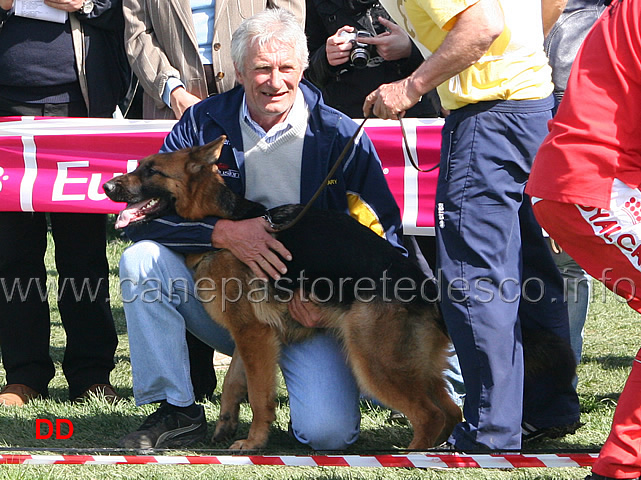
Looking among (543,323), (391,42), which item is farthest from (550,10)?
(543,323)

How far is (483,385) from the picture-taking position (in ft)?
10.4

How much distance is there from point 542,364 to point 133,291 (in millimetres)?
1703

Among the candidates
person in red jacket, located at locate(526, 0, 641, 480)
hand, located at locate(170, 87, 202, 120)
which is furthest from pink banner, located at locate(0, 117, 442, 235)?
person in red jacket, located at locate(526, 0, 641, 480)

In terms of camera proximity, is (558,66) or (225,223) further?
(558,66)

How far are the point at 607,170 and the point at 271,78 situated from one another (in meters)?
1.65

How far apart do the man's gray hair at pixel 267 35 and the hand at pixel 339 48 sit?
72 cm

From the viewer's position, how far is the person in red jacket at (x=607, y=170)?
241cm

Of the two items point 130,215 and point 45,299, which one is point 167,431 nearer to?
point 130,215

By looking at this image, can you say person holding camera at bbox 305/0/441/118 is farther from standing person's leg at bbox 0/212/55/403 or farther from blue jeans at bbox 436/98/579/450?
standing person's leg at bbox 0/212/55/403

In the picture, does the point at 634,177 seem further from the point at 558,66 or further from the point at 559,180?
the point at 558,66

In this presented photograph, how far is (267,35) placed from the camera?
3.64 metres

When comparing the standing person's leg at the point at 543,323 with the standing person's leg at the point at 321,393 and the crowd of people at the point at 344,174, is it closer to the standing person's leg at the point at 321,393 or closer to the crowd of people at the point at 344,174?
the crowd of people at the point at 344,174

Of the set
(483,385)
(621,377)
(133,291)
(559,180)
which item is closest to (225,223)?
(133,291)

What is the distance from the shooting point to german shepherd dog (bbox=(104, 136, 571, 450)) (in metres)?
3.51
